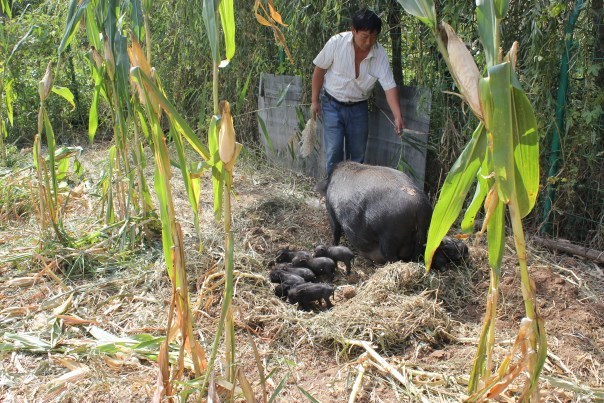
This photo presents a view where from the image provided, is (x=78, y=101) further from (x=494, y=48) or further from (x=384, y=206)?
(x=494, y=48)

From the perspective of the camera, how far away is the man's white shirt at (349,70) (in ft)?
17.8

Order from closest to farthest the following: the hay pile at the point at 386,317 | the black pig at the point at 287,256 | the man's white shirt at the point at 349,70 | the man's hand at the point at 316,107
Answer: the hay pile at the point at 386,317, the black pig at the point at 287,256, the man's white shirt at the point at 349,70, the man's hand at the point at 316,107

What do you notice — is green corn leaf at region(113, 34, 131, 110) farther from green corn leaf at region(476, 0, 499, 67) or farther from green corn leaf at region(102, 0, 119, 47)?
green corn leaf at region(476, 0, 499, 67)

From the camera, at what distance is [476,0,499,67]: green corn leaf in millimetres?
1808

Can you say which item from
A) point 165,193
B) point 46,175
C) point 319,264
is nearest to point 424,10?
point 165,193

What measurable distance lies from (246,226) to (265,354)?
2.04m

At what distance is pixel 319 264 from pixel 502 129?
2555 millimetres

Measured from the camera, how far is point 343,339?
10.7 feet

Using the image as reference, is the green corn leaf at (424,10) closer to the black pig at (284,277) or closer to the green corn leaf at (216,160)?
the green corn leaf at (216,160)

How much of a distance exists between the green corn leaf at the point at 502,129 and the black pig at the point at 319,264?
243 cm

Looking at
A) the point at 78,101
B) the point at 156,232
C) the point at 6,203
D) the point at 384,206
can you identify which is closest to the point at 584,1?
the point at 384,206

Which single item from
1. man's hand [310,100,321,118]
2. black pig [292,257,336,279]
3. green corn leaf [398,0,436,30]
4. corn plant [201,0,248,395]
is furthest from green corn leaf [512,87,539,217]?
man's hand [310,100,321,118]

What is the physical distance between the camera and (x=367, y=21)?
5.10m

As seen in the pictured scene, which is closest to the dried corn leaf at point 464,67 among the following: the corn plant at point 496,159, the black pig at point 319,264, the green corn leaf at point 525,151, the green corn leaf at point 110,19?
the corn plant at point 496,159
